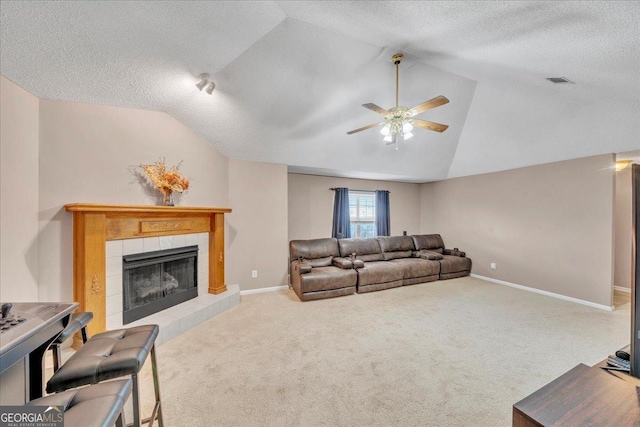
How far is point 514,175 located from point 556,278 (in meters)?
1.97

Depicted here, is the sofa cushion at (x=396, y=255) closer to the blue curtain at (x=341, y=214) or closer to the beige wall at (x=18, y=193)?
the blue curtain at (x=341, y=214)

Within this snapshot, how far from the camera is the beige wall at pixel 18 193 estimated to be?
2043 millimetres

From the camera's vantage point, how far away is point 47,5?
1713mm

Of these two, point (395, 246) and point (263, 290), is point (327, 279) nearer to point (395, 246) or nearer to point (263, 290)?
point (263, 290)

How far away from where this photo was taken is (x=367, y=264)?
4914 millimetres

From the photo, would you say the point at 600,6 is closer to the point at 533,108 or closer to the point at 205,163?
the point at 533,108

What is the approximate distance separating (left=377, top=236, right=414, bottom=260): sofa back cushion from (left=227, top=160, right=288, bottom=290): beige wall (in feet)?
7.37

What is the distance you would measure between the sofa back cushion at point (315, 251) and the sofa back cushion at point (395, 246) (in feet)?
3.81

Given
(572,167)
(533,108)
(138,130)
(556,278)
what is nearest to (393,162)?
(533,108)

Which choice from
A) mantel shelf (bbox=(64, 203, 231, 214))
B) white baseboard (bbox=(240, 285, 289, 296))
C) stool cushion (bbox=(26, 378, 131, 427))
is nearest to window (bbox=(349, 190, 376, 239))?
white baseboard (bbox=(240, 285, 289, 296))

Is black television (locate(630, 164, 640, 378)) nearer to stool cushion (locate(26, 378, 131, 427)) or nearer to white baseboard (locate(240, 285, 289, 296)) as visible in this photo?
stool cushion (locate(26, 378, 131, 427))

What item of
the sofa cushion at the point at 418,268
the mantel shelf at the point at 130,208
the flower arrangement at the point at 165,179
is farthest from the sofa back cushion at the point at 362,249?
the flower arrangement at the point at 165,179

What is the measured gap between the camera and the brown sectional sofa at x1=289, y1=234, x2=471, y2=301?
4156 millimetres

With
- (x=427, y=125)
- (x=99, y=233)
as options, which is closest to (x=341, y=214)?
(x=427, y=125)
